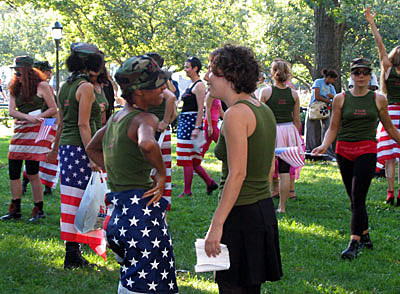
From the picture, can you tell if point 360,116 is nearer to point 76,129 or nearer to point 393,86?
point 393,86

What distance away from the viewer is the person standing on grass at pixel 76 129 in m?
4.80

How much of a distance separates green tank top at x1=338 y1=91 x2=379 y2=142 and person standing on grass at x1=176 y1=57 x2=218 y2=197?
307cm

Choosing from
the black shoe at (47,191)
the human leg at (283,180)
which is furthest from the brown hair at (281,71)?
the black shoe at (47,191)

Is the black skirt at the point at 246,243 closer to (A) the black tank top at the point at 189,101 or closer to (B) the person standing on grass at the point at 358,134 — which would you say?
(B) the person standing on grass at the point at 358,134

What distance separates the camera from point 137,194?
3189mm

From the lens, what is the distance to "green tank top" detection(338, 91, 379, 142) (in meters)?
5.50

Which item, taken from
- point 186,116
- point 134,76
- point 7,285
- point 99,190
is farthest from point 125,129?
point 186,116

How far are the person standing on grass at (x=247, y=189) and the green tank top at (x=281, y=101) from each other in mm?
4366

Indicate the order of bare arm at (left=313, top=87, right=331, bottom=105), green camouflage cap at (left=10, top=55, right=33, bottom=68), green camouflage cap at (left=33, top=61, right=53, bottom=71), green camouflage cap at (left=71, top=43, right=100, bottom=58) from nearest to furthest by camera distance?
1. green camouflage cap at (left=71, top=43, right=100, bottom=58)
2. green camouflage cap at (left=10, top=55, right=33, bottom=68)
3. green camouflage cap at (left=33, top=61, right=53, bottom=71)
4. bare arm at (left=313, top=87, right=331, bottom=105)

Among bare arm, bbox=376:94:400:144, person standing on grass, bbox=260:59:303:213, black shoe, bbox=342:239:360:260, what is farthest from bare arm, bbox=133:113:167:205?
person standing on grass, bbox=260:59:303:213

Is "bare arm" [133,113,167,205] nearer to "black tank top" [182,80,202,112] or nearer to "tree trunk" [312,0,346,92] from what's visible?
"black tank top" [182,80,202,112]

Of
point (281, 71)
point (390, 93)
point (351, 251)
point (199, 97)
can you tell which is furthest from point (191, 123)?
point (351, 251)

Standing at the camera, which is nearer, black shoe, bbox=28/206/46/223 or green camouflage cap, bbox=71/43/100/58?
green camouflage cap, bbox=71/43/100/58

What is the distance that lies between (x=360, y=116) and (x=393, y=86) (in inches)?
102
